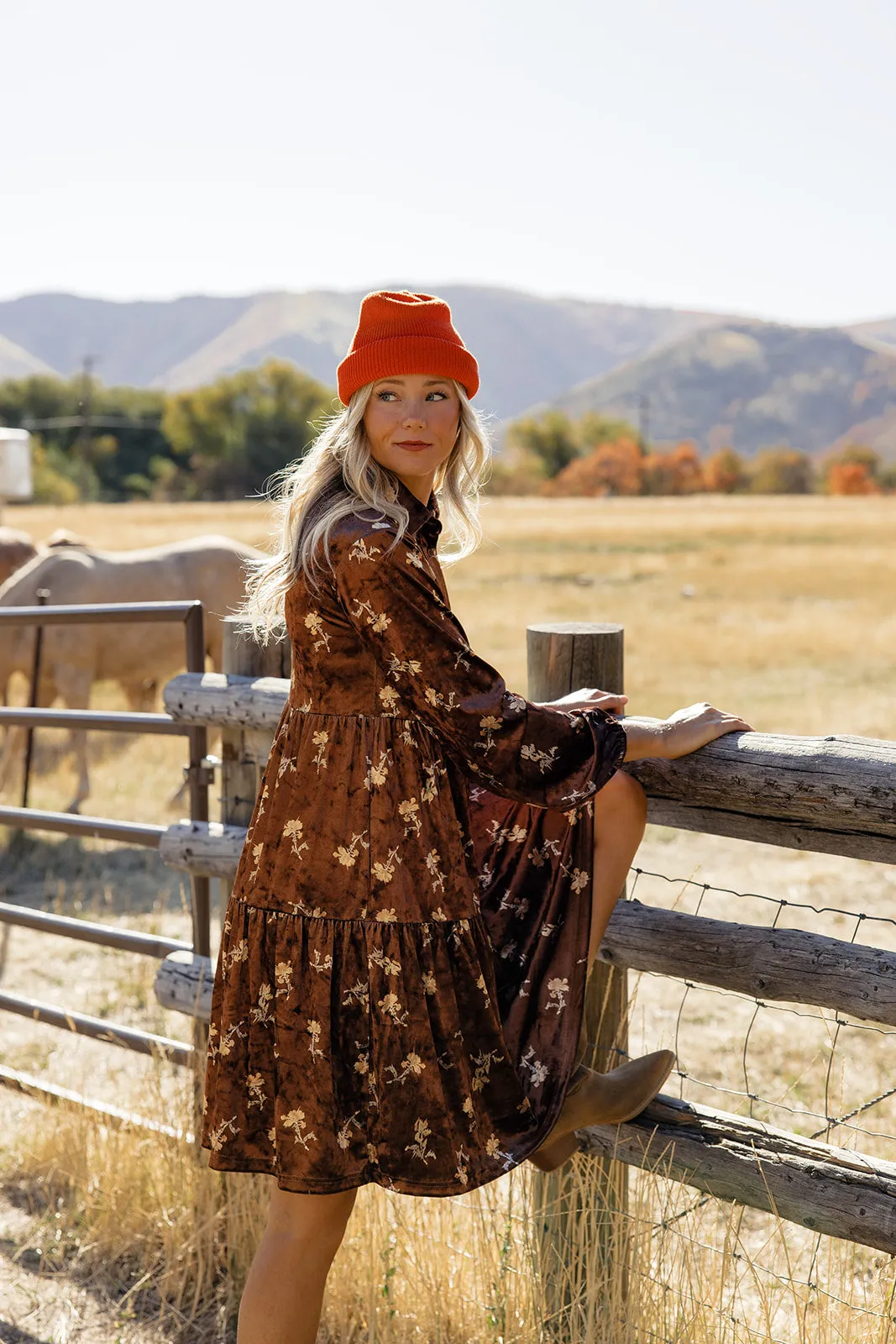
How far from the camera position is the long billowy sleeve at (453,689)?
1.96 meters

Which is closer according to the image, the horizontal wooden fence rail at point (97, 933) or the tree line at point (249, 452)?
the horizontal wooden fence rail at point (97, 933)

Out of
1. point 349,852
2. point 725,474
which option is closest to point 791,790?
point 349,852

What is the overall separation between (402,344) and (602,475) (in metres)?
95.4

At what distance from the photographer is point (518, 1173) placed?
2.91 meters

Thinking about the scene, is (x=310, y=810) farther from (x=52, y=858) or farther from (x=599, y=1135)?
(x=52, y=858)

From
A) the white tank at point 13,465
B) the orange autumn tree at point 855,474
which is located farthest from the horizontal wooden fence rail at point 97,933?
the orange autumn tree at point 855,474

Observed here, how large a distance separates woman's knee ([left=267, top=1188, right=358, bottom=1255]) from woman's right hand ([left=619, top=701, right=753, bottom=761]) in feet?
2.90

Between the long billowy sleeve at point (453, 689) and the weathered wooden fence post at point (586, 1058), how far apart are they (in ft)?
1.78

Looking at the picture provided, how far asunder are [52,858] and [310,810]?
5.66 meters

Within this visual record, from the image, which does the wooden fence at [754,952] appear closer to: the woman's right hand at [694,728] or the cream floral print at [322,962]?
the woman's right hand at [694,728]

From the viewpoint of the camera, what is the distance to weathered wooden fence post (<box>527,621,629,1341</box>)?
2566mm

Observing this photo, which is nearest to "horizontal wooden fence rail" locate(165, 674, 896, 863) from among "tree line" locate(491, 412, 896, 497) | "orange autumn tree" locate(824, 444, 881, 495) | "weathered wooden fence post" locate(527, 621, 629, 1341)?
"weathered wooden fence post" locate(527, 621, 629, 1341)

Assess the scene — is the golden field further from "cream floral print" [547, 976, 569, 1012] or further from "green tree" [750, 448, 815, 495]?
"green tree" [750, 448, 815, 495]

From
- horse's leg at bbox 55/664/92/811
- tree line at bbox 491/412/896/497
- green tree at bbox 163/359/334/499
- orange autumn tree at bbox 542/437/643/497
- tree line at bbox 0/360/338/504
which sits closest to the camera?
horse's leg at bbox 55/664/92/811
